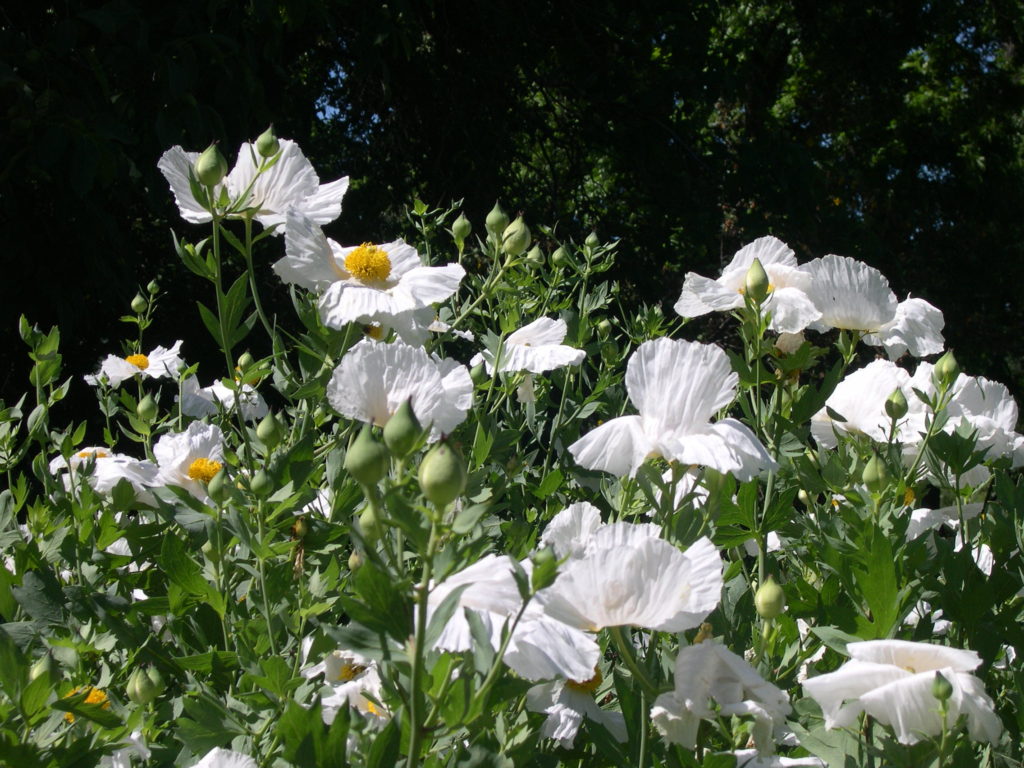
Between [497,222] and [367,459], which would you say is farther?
[497,222]

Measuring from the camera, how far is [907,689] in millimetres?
616

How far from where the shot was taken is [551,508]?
141 cm

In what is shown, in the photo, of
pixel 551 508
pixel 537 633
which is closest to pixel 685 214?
pixel 551 508

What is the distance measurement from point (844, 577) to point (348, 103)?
16.6ft

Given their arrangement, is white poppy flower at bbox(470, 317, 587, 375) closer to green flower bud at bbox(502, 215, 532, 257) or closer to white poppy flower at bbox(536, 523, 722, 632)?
green flower bud at bbox(502, 215, 532, 257)

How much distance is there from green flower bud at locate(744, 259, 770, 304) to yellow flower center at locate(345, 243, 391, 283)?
0.43 metres

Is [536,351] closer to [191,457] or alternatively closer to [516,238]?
[516,238]

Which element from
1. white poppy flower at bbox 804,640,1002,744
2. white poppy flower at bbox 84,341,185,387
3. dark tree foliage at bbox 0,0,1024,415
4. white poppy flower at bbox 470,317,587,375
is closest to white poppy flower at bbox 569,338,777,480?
white poppy flower at bbox 804,640,1002,744

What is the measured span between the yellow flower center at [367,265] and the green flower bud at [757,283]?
1.40 ft

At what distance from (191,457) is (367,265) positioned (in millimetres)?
370

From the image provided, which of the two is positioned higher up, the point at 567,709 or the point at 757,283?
the point at 757,283

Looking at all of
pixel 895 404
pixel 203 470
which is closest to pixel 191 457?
pixel 203 470

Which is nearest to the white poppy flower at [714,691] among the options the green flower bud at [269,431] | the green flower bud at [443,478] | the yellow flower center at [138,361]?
the green flower bud at [443,478]

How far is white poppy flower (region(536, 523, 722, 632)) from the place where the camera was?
0.66 metres
